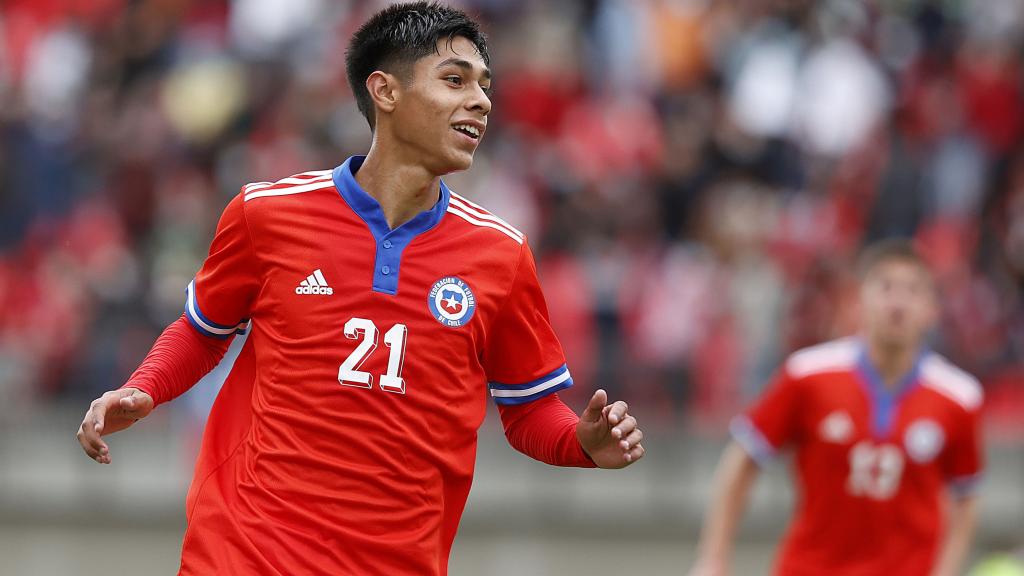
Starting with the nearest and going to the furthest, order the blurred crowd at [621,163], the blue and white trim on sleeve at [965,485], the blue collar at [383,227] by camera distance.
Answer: the blue collar at [383,227]
the blue and white trim on sleeve at [965,485]
the blurred crowd at [621,163]

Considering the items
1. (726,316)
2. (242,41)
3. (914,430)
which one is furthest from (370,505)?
(242,41)

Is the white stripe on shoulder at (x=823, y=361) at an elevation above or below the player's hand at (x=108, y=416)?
below

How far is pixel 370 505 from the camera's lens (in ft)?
15.9

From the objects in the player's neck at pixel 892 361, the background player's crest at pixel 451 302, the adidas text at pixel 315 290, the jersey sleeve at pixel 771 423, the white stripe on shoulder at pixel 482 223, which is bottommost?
the jersey sleeve at pixel 771 423

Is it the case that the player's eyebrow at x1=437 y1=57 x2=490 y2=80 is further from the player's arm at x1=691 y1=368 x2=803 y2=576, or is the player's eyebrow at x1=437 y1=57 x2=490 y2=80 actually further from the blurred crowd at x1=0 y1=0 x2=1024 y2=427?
the blurred crowd at x1=0 y1=0 x2=1024 y2=427

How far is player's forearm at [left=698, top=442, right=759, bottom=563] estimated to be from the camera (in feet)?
24.3

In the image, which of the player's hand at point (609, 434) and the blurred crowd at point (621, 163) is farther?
the blurred crowd at point (621, 163)

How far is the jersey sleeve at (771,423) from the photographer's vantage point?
7578mm

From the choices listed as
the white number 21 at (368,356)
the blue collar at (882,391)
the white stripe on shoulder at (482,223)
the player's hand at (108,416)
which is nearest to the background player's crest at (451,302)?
the white number 21 at (368,356)

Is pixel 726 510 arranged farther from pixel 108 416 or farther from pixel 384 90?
pixel 108 416

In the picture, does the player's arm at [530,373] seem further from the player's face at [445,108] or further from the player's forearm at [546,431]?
the player's face at [445,108]

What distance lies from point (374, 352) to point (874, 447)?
3263 millimetres

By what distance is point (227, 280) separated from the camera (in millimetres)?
5062

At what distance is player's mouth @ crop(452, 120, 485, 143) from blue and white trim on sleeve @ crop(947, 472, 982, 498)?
3514 millimetres
